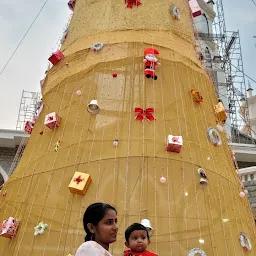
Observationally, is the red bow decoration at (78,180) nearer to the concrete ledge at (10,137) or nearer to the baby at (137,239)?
the baby at (137,239)

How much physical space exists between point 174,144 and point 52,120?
1624 mm

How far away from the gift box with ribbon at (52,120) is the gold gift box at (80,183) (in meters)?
1.00

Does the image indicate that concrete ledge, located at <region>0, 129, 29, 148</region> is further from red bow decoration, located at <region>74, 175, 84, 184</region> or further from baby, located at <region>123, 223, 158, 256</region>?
baby, located at <region>123, 223, 158, 256</region>

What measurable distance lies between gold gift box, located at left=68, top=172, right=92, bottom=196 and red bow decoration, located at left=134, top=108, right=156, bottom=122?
3.33ft

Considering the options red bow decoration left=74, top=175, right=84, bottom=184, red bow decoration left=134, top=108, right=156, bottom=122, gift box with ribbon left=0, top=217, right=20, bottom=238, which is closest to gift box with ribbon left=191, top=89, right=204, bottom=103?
red bow decoration left=134, top=108, right=156, bottom=122

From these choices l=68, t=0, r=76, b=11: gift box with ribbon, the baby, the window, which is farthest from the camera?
the window

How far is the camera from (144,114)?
15.8ft

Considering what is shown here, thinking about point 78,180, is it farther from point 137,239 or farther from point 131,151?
point 137,239

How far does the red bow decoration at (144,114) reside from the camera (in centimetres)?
480

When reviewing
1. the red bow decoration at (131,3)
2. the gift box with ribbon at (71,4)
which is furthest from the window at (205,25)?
the red bow decoration at (131,3)

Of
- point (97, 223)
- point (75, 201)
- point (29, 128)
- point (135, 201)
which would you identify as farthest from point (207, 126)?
point (97, 223)

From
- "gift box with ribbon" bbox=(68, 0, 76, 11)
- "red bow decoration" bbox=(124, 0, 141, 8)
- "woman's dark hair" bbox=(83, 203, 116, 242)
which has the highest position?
"gift box with ribbon" bbox=(68, 0, 76, 11)

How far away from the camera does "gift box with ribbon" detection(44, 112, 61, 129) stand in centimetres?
501

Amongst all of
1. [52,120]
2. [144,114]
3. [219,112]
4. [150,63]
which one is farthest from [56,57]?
[219,112]
